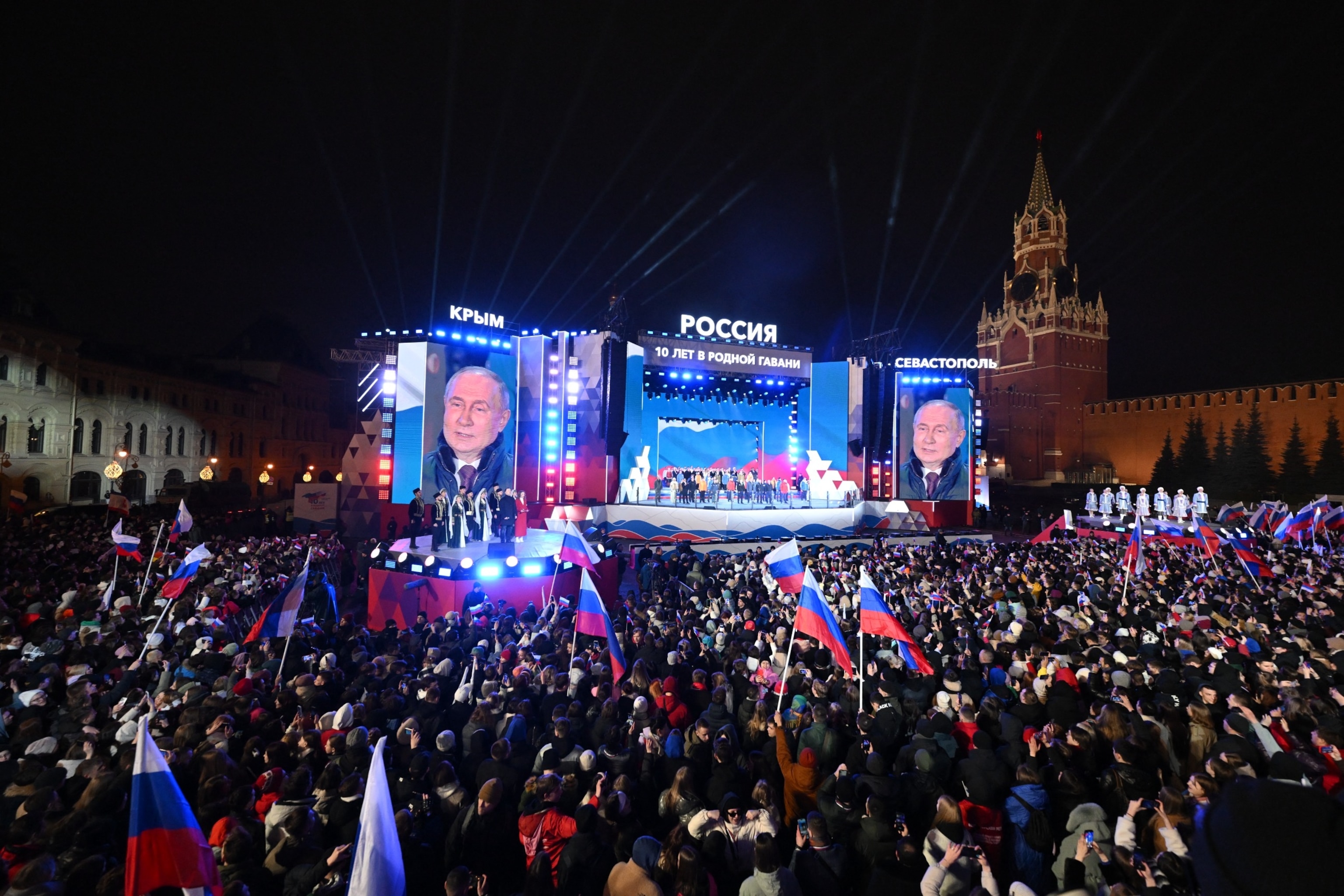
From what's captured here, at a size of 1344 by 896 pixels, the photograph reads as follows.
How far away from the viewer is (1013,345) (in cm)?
7975

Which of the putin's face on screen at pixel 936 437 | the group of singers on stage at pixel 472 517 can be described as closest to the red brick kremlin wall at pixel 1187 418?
the putin's face on screen at pixel 936 437

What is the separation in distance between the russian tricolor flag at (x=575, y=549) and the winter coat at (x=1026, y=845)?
817 centimetres

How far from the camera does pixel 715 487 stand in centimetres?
3158

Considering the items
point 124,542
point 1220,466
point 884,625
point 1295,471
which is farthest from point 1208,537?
point 1220,466

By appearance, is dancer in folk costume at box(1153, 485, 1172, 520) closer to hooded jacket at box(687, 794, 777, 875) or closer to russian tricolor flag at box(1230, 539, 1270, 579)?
russian tricolor flag at box(1230, 539, 1270, 579)

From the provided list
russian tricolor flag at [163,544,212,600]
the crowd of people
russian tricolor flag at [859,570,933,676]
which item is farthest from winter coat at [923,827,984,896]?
russian tricolor flag at [163,544,212,600]

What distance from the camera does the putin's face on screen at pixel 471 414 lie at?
2778cm

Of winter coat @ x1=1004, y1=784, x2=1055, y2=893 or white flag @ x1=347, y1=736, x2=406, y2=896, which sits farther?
winter coat @ x1=1004, y1=784, x2=1055, y2=893

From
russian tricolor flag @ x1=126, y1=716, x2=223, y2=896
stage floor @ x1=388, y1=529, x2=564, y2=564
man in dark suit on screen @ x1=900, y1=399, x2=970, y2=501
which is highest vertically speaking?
man in dark suit on screen @ x1=900, y1=399, x2=970, y2=501

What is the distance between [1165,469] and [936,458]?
37.8 metres

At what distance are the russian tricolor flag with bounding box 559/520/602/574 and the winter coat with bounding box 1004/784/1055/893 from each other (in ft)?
26.8

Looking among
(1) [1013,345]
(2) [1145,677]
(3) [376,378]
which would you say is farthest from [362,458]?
(1) [1013,345]

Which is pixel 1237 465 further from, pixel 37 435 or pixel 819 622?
pixel 37 435

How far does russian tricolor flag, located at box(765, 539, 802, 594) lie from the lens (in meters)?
10.1
